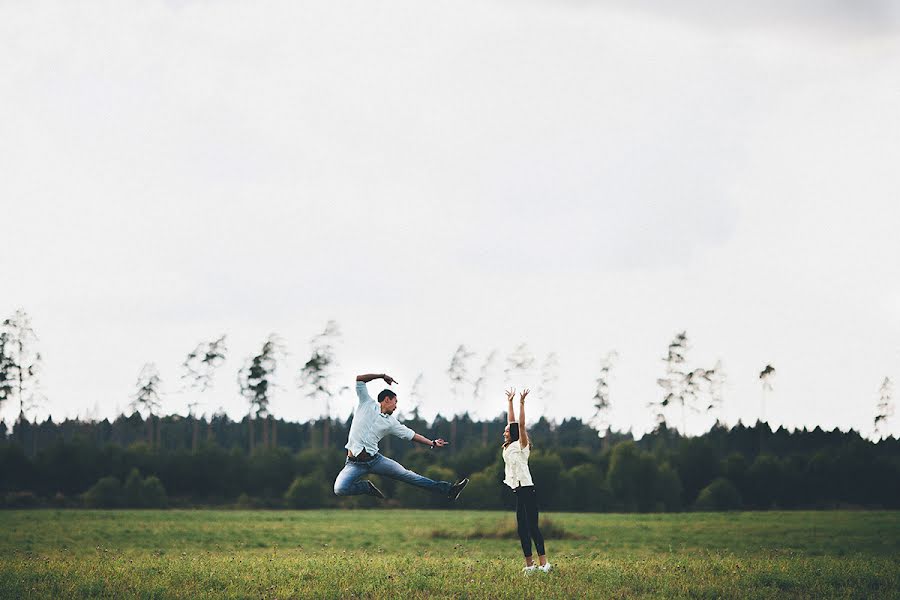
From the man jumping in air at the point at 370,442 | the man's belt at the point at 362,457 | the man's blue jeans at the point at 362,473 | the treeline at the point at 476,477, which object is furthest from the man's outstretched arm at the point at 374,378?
the treeline at the point at 476,477

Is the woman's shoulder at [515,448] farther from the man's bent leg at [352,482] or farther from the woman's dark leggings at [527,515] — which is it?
the man's bent leg at [352,482]

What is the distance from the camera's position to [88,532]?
4997cm

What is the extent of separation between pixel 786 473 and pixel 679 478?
12340 millimetres

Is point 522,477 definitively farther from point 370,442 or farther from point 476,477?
point 476,477

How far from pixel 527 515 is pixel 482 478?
6678 centimetres

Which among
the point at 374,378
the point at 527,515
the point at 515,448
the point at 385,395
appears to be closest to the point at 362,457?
the point at 385,395

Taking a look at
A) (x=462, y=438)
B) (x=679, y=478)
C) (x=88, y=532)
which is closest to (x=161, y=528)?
(x=88, y=532)

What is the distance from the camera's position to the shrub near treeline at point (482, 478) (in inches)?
3406

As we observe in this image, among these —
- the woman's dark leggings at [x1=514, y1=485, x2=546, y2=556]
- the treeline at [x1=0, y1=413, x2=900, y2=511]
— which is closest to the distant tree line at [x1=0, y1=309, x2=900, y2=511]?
the treeline at [x1=0, y1=413, x2=900, y2=511]

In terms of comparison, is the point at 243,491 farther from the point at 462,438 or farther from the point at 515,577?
the point at 515,577

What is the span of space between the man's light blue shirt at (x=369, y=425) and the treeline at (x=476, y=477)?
67074 millimetres

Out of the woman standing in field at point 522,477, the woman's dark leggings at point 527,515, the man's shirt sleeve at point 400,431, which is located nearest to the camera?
the man's shirt sleeve at point 400,431

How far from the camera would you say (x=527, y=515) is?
19234 mm

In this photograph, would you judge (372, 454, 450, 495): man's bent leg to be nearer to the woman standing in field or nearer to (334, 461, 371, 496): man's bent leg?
(334, 461, 371, 496): man's bent leg
